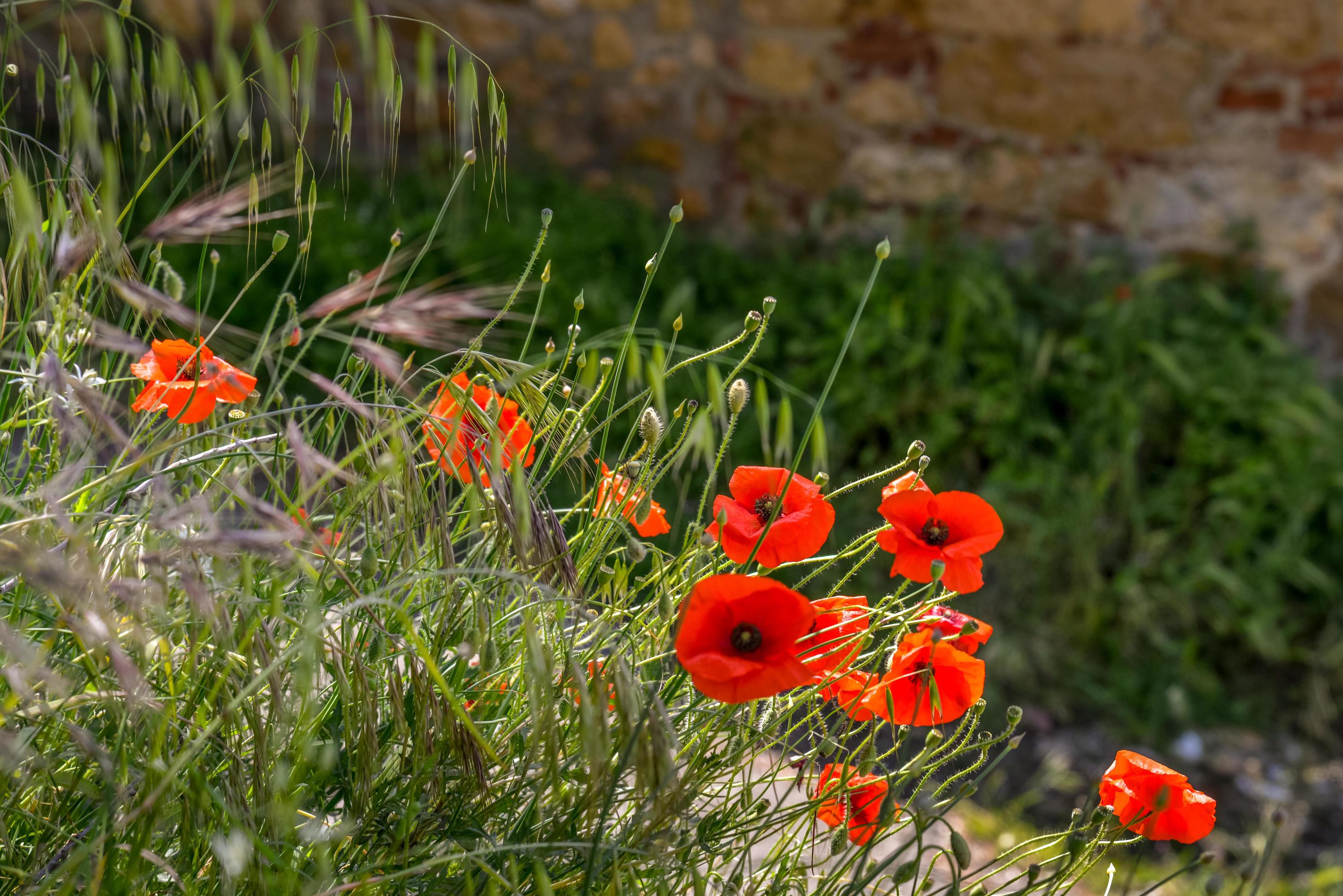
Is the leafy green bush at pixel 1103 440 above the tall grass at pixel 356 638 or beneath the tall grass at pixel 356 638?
beneath

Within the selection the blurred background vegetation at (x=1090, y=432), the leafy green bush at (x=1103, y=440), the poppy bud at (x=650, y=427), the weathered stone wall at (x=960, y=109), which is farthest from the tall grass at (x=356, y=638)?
the weathered stone wall at (x=960, y=109)

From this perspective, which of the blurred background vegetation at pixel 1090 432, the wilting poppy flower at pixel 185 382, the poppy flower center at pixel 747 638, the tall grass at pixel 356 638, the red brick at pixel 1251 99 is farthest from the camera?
the red brick at pixel 1251 99

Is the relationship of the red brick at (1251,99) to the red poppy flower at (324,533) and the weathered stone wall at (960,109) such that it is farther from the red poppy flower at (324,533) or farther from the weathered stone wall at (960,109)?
the red poppy flower at (324,533)

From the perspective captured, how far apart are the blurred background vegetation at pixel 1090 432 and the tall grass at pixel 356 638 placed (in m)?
1.70

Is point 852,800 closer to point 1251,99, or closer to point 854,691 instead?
point 854,691

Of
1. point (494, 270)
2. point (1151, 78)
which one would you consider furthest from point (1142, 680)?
point (494, 270)

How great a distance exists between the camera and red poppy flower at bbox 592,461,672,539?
90cm

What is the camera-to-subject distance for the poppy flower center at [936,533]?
2.84ft

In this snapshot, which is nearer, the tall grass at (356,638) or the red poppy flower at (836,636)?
the tall grass at (356,638)

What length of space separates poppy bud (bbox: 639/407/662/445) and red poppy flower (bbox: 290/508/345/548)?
25cm

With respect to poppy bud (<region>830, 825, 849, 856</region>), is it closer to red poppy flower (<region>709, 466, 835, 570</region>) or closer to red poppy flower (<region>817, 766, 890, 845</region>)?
red poppy flower (<region>817, 766, 890, 845</region>)

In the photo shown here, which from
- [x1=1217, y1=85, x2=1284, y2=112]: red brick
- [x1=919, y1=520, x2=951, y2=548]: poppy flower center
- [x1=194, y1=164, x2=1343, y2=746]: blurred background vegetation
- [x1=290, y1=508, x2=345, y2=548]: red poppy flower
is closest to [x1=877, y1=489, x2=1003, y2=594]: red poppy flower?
[x1=919, y1=520, x2=951, y2=548]: poppy flower center

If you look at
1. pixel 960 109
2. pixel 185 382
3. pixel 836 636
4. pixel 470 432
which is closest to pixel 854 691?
pixel 836 636

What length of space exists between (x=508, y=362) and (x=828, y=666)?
37 centimetres
